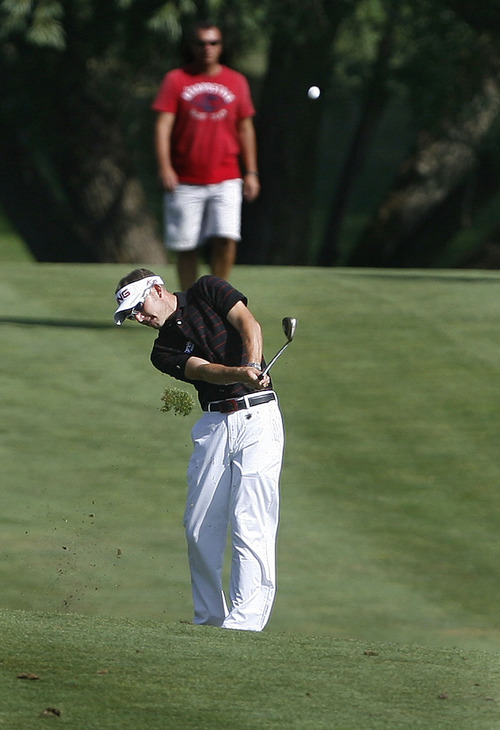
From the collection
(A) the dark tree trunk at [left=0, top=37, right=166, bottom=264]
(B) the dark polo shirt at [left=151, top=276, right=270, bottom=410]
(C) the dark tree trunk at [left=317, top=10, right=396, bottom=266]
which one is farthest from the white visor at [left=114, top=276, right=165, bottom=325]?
(C) the dark tree trunk at [left=317, top=10, right=396, bottom=266]

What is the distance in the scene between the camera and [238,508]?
20.5ft

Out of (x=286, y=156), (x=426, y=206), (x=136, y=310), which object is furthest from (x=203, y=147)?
(x=426, y=206)

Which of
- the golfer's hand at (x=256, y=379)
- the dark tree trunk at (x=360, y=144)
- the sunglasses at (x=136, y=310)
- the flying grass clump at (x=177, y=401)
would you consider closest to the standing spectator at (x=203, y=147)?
the flying grass clump at (x=177, y=401)

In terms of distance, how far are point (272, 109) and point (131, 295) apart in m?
15.5

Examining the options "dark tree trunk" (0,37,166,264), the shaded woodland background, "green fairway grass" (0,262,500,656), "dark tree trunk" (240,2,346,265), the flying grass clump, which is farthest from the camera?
"dark tree trunk" (240,2,346,265)

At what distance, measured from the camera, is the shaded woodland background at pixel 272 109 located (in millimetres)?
18672

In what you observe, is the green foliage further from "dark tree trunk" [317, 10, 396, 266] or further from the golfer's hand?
the golfer's hand

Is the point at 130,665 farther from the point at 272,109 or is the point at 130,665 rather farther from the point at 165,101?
the point at 272,109

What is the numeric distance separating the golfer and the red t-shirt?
13.0 ft

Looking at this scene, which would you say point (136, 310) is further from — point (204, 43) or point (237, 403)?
point (204, 43)

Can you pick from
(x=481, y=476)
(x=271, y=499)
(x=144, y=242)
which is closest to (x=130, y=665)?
(x=271, y=499)

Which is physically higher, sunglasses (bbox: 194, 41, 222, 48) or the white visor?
the white visor

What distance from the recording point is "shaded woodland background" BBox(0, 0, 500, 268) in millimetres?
18672

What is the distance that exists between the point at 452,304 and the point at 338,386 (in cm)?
254
